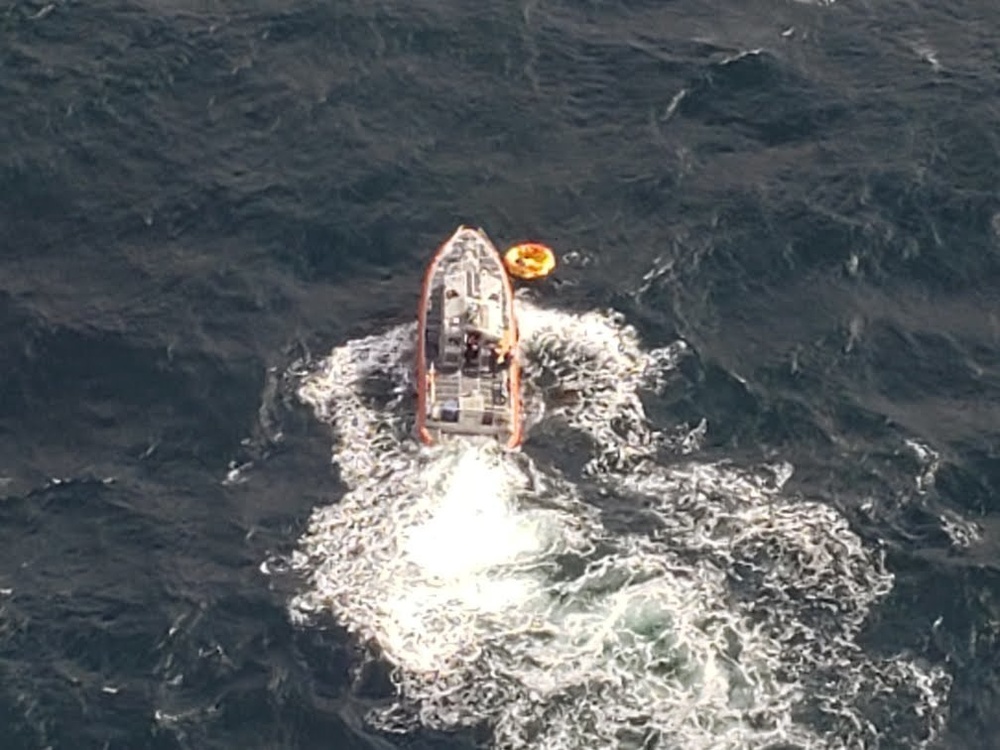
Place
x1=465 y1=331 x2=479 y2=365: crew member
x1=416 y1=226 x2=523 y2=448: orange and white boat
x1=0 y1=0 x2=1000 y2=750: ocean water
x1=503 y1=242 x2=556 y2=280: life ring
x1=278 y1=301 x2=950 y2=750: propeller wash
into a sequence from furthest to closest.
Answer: x1=503 y1=242 x2=556 y2=280: life ring < x1=465 y1=331 x2=479 y2=365: crew member < x1=416 y1=226 x2=523 y2=448: orange and white boat < x1=0 y1=0 x2=1000 y2=750: ocean water < x1=278 y1=301 x2=950 y2=750: propeller wash

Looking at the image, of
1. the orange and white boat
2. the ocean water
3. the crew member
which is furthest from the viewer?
the crew member

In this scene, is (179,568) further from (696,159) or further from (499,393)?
(696,159)

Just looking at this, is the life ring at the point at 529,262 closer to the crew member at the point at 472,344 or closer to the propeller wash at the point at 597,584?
the propeller wash at the point at 597,584

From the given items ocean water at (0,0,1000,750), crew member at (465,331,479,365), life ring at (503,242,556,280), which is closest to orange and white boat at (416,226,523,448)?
crew member at (465,331,479,365)

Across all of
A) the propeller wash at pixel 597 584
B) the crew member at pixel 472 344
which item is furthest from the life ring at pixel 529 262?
the crew member at pixel 472 344

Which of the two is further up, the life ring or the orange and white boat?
the life ring

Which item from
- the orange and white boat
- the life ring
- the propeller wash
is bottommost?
the propeller wash

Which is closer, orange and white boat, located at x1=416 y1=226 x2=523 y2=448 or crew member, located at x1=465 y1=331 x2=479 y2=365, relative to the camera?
orange and white boat, located at x1=416 y1=226 x2=523 y2=448

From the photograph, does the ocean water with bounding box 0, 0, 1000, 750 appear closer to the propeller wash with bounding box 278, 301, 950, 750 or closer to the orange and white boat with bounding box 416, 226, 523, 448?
the propeller wash with bounding box 278, 301, 950, 750
